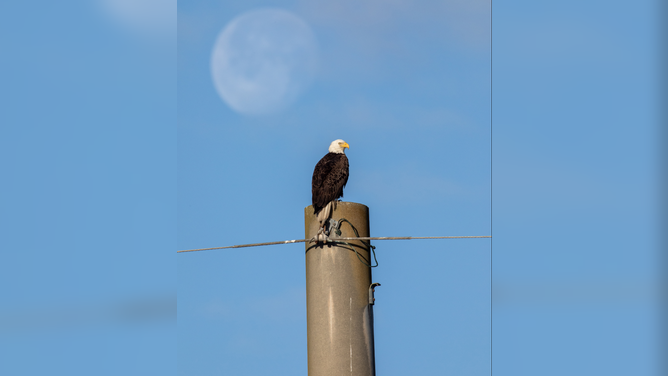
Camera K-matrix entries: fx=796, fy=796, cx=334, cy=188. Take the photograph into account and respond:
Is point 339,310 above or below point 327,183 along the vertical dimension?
below

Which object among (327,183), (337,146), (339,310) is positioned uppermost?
(337,146)

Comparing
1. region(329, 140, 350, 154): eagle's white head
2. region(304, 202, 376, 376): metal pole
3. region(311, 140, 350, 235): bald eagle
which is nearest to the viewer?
region(304, 202, 376, 376): metal pole

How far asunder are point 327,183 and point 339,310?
3.21m

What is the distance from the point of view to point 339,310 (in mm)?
9398

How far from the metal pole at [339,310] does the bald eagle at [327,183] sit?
484 millimetres

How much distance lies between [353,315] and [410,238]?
3.92 feet

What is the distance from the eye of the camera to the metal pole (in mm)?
9266

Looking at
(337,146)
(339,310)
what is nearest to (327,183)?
(339,310)

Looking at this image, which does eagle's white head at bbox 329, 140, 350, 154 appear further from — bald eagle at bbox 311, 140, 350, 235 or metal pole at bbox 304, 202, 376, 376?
metal pole at bbox 304, 202, 376, 376

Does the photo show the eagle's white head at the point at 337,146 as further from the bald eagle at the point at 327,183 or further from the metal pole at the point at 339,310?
the metal pole at the point at 339,310

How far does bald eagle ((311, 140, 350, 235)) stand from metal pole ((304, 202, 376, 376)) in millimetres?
484

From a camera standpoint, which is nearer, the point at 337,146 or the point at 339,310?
the point at 339,310

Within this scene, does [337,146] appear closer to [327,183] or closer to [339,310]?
[327,183]

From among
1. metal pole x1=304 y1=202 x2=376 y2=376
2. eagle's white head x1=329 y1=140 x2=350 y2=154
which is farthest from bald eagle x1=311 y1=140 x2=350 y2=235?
eagle's white head x1=329 y1=140 x2=350 y2=154
